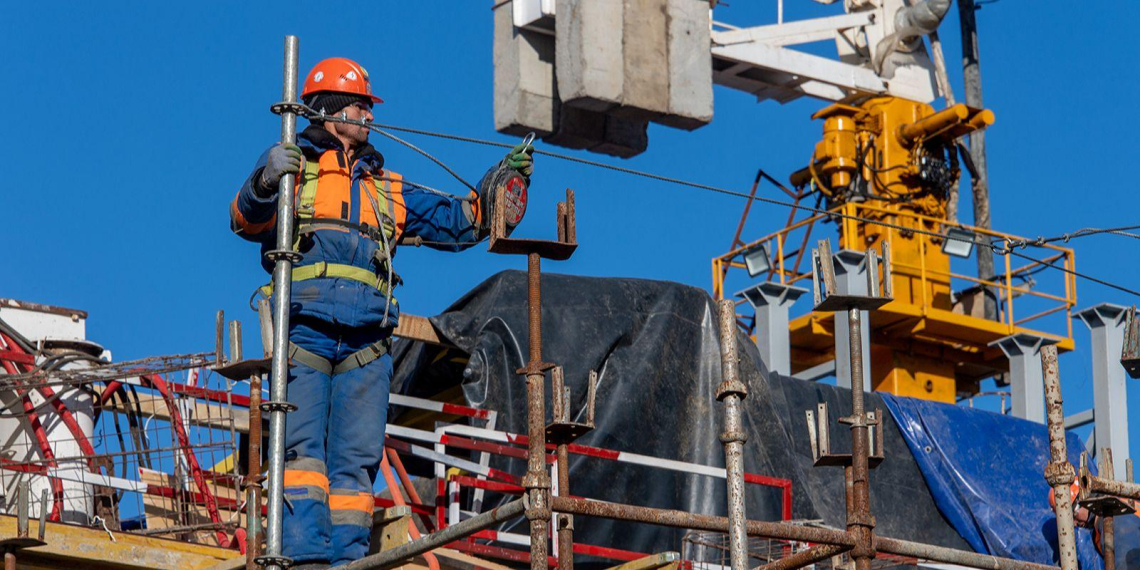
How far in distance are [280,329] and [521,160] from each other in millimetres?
1751

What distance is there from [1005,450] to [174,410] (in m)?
7.94

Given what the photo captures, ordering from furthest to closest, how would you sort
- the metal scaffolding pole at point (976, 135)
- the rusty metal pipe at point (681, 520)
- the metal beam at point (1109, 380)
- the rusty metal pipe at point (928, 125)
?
the metal scaffolding pole at point (976, 135) < the rusty metal pipe at point (928, 125) < the metal beam at point (1109, 380) < the rusty metal pipe at point (681, 520)

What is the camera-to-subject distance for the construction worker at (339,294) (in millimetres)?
9180

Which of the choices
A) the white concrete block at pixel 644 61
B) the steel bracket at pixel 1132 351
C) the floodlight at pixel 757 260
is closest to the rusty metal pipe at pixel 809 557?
the steel bracket at pixel 1132 351


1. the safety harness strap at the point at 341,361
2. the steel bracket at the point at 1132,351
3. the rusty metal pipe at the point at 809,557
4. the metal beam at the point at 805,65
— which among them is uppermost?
the metal beam at the point at 805,65

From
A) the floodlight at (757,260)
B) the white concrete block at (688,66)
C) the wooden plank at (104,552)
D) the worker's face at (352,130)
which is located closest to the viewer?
the worker's face at (352,130)

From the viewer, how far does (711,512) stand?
1367cm

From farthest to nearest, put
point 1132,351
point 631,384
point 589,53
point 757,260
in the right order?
point 757,260, point 589,53, point 631,384, point 1132,351

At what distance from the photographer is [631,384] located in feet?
46.5

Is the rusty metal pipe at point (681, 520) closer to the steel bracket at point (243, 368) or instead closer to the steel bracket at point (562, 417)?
the steel bracket at point (562, 417)

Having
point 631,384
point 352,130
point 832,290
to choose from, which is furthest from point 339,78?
point 631,384

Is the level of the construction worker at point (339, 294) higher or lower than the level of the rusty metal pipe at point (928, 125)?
lower

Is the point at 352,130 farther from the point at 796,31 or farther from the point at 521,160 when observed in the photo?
the point at 796,31

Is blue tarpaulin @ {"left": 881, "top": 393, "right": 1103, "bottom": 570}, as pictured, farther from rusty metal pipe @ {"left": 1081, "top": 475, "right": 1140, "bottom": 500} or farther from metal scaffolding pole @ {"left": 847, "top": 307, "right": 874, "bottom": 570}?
metal scaffolding pole @ {"left": 847, "top": 307, "right": 874, "bottom": 570}
